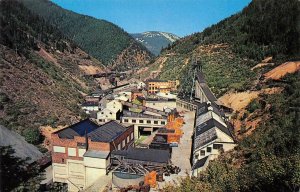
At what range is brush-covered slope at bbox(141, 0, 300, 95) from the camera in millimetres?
61781

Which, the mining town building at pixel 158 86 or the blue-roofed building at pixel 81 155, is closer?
the blue-roofed building at pixel 81 155

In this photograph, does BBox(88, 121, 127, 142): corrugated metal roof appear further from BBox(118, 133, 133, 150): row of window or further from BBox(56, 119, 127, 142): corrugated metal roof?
BBox(118, 133, 133, 150): row of window

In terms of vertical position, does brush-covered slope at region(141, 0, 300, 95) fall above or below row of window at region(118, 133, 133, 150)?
above

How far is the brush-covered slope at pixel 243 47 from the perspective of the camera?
203ft

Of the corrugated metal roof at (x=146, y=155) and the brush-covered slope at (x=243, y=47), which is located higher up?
the brush-covered slope at (x=243, y=47)

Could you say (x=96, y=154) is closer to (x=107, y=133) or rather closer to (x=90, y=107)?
(x=107, y=133)

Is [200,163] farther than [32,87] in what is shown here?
No

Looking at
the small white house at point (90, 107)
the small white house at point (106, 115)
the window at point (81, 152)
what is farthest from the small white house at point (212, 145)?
the small white house at point (90, 107)

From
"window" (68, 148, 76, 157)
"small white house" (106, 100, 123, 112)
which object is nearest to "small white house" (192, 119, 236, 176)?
"window" (68, 148, 76, 157)

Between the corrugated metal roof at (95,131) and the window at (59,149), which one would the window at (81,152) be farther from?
the window at (59,149)

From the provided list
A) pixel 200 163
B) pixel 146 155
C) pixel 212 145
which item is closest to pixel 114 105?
pixel 146 155

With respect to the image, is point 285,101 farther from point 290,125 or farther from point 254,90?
point 254,90

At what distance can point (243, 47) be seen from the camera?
7744cm

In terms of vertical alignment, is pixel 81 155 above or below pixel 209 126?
below
